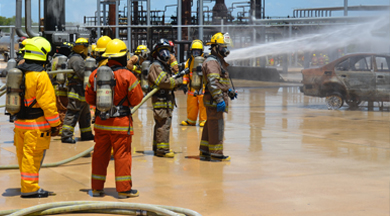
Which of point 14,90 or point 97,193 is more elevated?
point 14,90

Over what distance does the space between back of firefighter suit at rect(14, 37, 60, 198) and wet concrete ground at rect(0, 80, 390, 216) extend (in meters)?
0.32

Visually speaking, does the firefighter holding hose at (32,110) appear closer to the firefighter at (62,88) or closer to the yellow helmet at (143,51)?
the firefighter at (62,88)

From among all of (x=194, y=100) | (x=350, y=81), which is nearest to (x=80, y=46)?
(x=194, y=100)

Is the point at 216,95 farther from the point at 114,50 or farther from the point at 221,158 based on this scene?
the point at 114,50

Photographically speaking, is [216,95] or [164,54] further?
[164,54]

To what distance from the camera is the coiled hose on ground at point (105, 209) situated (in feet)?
16.1

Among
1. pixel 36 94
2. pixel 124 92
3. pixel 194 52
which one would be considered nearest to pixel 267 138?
pixel 194 52

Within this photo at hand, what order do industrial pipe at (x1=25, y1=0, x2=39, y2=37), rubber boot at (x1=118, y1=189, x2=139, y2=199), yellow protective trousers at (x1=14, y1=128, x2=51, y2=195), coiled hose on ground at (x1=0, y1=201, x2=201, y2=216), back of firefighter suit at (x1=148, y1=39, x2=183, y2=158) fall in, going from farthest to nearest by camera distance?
industrial pipe at (x1=25, y1=0, x2=39, y2=37) < back of firefighter suit at (x1=148, y1=39, x2=183, y2=158) < rubber boot at (x1=118, y1=189, x2=139, y2=199) < yellow protective trousers at (x1=14, y1=128, x2=51, y2=195) < coiled hose on ground at (x1=0, y1=201, x2=201, y2=216)

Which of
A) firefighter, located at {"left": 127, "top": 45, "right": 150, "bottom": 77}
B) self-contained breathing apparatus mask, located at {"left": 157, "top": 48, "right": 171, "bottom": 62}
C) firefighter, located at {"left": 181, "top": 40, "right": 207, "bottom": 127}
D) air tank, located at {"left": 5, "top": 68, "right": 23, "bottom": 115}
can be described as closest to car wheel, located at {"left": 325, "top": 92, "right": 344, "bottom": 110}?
firefighter, located at {"left": 181, "top": 40, "right": 207, "bottom": 127}

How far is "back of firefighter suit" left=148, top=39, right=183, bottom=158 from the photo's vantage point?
318 inches

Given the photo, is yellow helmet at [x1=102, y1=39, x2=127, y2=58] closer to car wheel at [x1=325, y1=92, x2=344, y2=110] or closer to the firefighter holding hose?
the firefighter holding hose

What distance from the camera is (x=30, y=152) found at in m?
5.70

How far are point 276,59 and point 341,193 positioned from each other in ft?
121

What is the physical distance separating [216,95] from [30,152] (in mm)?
3051
